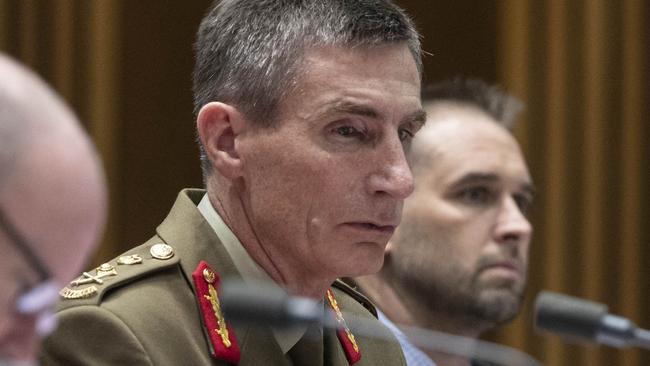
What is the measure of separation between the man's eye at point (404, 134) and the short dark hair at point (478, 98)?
1.00m

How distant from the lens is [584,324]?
153 cm

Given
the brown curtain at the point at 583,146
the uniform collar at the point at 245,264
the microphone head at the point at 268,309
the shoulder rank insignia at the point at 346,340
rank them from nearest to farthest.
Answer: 1. the microphone head at the point at 268,309
2. the uniform collar at the point at 245,264
3. the shoulder rank insignia at the point at 346,340
4. the brown curtain at the point at 583,146

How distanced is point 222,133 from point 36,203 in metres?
1.10

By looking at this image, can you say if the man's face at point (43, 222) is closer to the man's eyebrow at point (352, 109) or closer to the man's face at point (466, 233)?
the man's eyebrow at point (352, 109)

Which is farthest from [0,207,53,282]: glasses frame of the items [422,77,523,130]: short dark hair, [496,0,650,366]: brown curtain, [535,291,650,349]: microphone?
[496,0,650,366]: brown curtain

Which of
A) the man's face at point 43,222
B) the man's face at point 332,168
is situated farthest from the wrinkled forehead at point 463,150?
the man's face at point 43,222

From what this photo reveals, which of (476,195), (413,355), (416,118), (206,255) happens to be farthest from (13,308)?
(476,195)

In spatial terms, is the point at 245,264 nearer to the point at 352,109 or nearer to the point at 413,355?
the point at 352,109

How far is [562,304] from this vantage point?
5.11ft

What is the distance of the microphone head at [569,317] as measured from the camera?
5.01ft

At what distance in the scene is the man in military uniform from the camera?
2000mm

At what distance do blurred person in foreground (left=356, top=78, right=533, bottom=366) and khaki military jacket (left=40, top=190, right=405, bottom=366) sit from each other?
747mm

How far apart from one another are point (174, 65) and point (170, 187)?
1.05 feet

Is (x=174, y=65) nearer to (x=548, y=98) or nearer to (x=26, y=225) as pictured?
(x=548, y=98)
